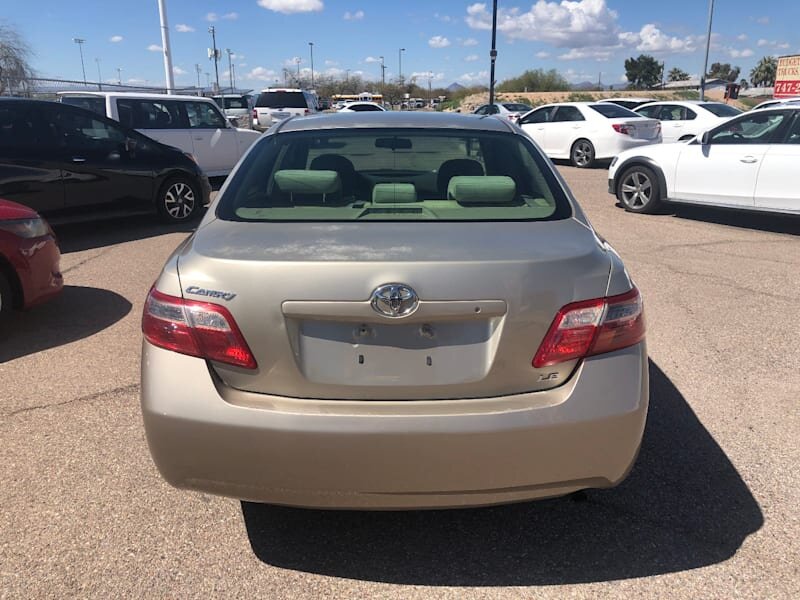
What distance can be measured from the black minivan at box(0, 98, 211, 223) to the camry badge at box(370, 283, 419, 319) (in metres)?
6.52

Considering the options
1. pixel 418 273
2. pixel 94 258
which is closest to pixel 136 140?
pixel 94 258

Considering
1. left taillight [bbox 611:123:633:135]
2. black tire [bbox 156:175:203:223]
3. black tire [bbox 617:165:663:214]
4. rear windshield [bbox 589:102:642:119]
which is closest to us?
black tire [bbox 156:175:203:223]

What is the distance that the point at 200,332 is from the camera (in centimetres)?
217

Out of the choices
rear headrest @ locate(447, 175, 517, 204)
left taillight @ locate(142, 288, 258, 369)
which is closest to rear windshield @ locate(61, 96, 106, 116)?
rear headrest @ locate(447, 175, 517, 204)

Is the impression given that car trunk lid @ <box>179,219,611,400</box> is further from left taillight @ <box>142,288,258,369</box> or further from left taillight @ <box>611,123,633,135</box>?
left taillight @ <box>611,123,633,135</box>

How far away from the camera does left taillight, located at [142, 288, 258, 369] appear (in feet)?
7.03

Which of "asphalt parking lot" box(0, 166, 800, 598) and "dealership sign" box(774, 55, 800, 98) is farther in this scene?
"dealership sign" box(774, 55, 800, 98)

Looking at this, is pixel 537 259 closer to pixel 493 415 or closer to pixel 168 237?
pixel 493 415

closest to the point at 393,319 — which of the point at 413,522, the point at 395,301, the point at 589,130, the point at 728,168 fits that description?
the point at 395,301

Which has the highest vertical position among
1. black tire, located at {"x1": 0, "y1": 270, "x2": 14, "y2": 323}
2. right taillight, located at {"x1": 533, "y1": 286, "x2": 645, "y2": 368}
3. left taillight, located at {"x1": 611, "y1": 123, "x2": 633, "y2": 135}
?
left taillight, located at {"x1": 611, "y1": 123, "x2": 633, "y2": 135}

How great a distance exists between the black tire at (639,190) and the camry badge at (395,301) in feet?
28.1

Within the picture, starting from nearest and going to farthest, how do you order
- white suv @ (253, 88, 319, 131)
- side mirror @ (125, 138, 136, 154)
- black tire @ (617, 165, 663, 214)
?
1. side mirror @ (125, 138, 136, 154)
2. black tire @ (617, 165, 663, 214)
3. white suv @ (253, 88, 319, 131)

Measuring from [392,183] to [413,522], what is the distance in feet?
5.13

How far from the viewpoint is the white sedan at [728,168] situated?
8094mm
